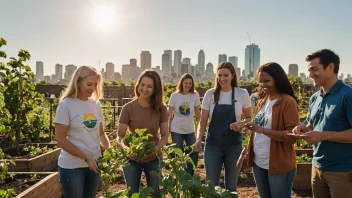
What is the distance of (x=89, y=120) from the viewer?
2.85 meters

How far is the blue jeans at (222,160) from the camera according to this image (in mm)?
3598

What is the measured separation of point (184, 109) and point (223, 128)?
217 centimetres

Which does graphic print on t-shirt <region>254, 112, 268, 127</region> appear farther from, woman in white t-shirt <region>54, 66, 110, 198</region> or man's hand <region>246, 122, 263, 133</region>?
woman in white t-shirt <region>54, 66, 110, 198</region>

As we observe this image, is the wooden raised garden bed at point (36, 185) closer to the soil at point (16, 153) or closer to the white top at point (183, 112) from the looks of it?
the soil at point (16, 153)

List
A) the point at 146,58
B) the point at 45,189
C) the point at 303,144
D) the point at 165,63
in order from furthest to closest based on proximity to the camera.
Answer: the point at 165,63 → the point at 146,58 → the point at 303,144 → the point at 45,189

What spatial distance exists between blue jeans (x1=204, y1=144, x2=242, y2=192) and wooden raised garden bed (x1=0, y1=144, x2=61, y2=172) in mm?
3418

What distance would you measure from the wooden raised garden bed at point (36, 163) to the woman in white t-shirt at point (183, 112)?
2.46 metres

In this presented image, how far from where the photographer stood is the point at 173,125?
18.6ft

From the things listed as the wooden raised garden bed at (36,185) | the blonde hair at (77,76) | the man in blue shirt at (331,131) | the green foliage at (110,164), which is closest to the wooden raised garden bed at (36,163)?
the wooden raised garden bed at (36,185)

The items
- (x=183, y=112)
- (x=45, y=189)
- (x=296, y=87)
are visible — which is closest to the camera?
(x=45, y=189)

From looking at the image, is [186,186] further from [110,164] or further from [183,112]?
[183,112]

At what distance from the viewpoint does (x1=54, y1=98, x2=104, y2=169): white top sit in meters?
2.74

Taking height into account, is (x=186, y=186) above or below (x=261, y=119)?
below

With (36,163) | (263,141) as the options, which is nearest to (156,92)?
(263,141)
